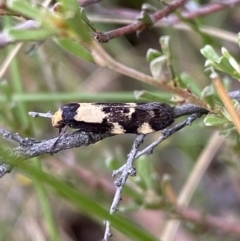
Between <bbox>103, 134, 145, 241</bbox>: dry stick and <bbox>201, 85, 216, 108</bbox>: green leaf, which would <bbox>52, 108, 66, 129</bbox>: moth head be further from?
<bbox>201, 85, 216, 108</bbox>: green leaf

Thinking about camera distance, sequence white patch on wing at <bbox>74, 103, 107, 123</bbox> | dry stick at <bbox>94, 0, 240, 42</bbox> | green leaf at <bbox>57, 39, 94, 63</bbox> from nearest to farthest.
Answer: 1. green leaf at <bbox>57, 39, 94, 63</bbox>
2. white patch on wing at <bbox>74, 103, 107, 123</bbox>
3. dry stick at <bbox>94, 0, 240, 42</bbox>

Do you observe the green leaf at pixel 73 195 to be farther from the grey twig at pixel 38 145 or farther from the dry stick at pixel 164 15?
the dry stick at pixel 164 15

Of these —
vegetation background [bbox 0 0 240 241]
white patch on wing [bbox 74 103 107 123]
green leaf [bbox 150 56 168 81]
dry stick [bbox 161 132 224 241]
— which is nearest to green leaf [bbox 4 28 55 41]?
green leaf [bbox 150 56 168 81]

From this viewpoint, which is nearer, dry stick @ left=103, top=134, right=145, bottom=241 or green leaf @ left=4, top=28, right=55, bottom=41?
green leaf @ left=4, top=28, right=55, bottom=41

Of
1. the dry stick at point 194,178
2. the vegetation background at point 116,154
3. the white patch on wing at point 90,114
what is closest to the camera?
the white patch on wing at point 90,114

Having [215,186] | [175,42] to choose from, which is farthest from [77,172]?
[175,42]

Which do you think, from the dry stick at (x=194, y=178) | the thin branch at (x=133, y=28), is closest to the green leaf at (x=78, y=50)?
the thin branch at (x=133, y=28)

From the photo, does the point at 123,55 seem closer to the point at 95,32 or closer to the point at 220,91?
the point at 95,32
